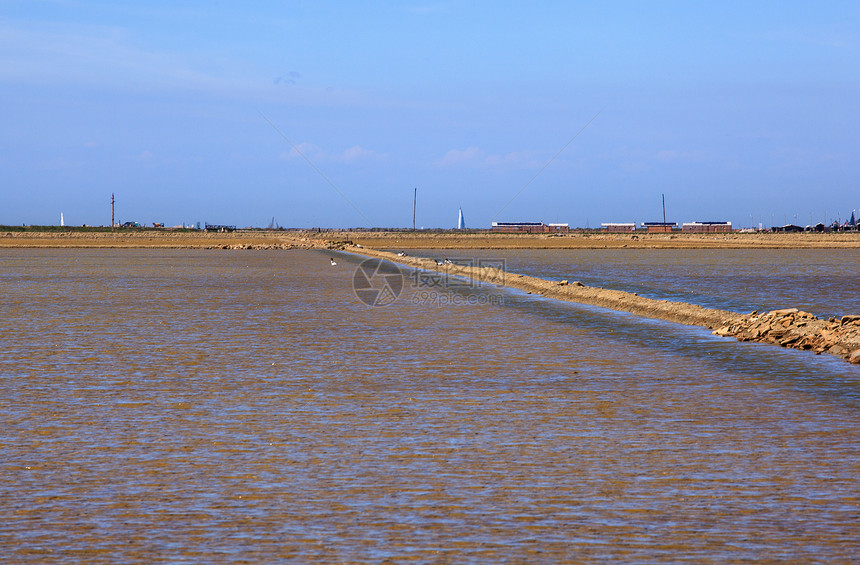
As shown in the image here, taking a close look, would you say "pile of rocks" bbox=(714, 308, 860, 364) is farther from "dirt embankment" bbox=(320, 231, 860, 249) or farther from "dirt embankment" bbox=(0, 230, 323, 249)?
"dirt embankment" bbox=(320, 231, 860, 249)

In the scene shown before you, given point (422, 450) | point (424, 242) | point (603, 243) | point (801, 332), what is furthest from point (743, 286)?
point (424, 242)

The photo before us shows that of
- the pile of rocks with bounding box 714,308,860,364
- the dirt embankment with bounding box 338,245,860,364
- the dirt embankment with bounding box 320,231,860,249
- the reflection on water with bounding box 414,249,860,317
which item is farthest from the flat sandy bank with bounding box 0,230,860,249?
the pile of rocks with bounding box 714,308,860,364

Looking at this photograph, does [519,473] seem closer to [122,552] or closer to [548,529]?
[548,529]

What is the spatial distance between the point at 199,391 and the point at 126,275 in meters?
29.7

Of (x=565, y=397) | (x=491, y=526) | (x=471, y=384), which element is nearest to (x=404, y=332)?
(x=471, y=384)

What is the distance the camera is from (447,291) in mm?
30000

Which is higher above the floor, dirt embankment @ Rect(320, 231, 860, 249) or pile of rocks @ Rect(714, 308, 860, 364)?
dirt embankment @ Rect(320, 231, 860, 249)
